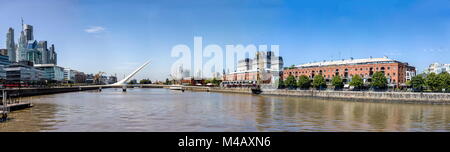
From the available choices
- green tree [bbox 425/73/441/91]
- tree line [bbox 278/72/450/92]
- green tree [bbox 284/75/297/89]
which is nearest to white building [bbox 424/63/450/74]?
tree line [bbox 278/72/450/92]

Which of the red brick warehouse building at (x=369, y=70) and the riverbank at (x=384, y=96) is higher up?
the red brick warehouse building at (x=369, y=70)

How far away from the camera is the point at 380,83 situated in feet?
275

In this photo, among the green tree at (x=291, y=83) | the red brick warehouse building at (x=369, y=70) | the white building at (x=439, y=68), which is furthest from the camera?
the white building at (x=439, y=68)

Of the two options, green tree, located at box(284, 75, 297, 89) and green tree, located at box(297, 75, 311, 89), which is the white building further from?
green tree, located at box(297, 75, 311, 89)

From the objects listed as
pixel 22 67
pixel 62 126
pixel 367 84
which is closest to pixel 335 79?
pixel 367 84

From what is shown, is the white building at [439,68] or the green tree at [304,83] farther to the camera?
the white building at [439,68]

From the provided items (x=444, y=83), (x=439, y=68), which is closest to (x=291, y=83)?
(x=444, y=83)

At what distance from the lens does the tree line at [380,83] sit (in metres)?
68.8

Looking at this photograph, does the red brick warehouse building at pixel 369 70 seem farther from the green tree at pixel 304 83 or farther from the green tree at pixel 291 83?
the green tree at pixel 304 83

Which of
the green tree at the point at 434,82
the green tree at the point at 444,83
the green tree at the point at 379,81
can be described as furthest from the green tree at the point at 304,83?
the green tree at the point at 444,83

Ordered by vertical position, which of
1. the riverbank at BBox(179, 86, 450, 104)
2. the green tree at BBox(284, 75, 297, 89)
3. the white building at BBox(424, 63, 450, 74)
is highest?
the white building at BBox(424, 63, 450, 74)

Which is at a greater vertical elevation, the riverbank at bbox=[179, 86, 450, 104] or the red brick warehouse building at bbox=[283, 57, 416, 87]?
the red brick warehouse building at bbox=[283, 57, 416, 87]

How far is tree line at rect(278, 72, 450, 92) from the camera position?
6881 cm
